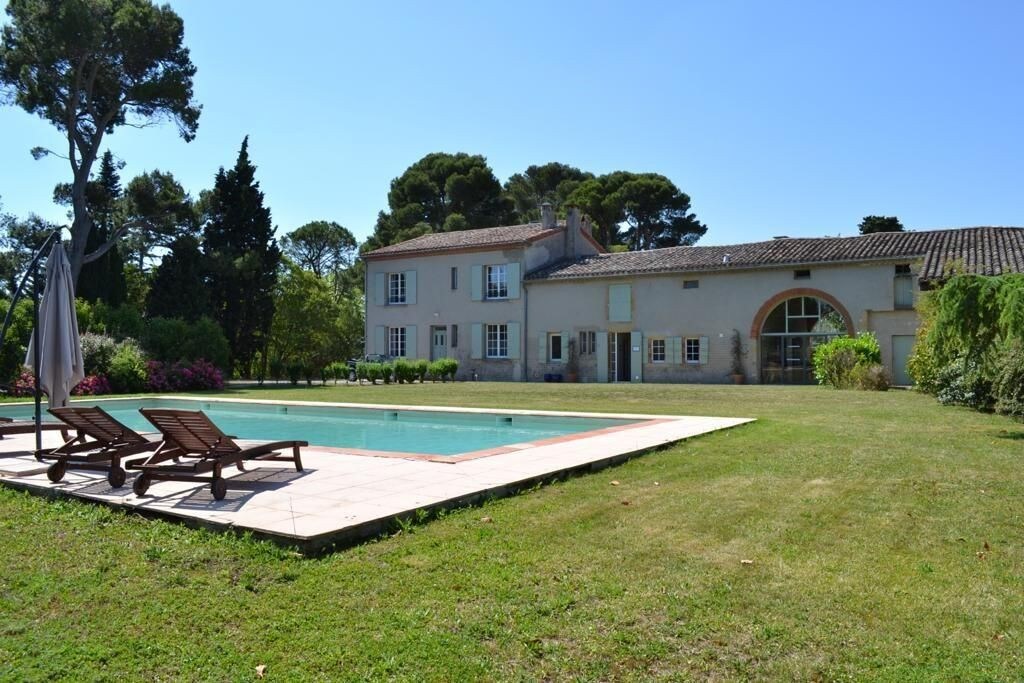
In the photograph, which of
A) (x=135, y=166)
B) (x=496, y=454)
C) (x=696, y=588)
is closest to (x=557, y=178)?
(x=135, y=166)

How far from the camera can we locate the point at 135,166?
1292 inches

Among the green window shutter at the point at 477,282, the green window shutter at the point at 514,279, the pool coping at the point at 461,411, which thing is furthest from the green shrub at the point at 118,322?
the green window shutter at the point at 514,279

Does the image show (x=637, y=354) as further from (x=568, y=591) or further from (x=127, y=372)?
(x=568, y=591)

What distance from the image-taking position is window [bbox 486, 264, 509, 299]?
31266 mm

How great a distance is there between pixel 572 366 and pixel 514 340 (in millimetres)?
2763

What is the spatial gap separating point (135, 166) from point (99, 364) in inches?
609

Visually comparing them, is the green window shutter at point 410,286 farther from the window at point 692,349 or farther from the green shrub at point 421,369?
the window at point 692,349

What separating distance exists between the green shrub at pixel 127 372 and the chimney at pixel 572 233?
17843 millimetres

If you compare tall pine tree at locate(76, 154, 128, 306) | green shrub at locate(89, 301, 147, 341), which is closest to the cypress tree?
tall pine tree at locate(76, 154, 128, 306)

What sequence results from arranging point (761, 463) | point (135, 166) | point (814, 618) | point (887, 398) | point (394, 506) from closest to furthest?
point (814, 618) → point (394, 506) → point (761, 463) → point (887, 398) → point (135, 166)

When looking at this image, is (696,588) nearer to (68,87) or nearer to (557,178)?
(68,87)

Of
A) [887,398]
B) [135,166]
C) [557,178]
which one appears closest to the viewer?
[887,398]

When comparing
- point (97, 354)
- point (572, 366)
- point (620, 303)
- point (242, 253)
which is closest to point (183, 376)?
point (97, 354)

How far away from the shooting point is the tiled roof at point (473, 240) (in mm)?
30953
